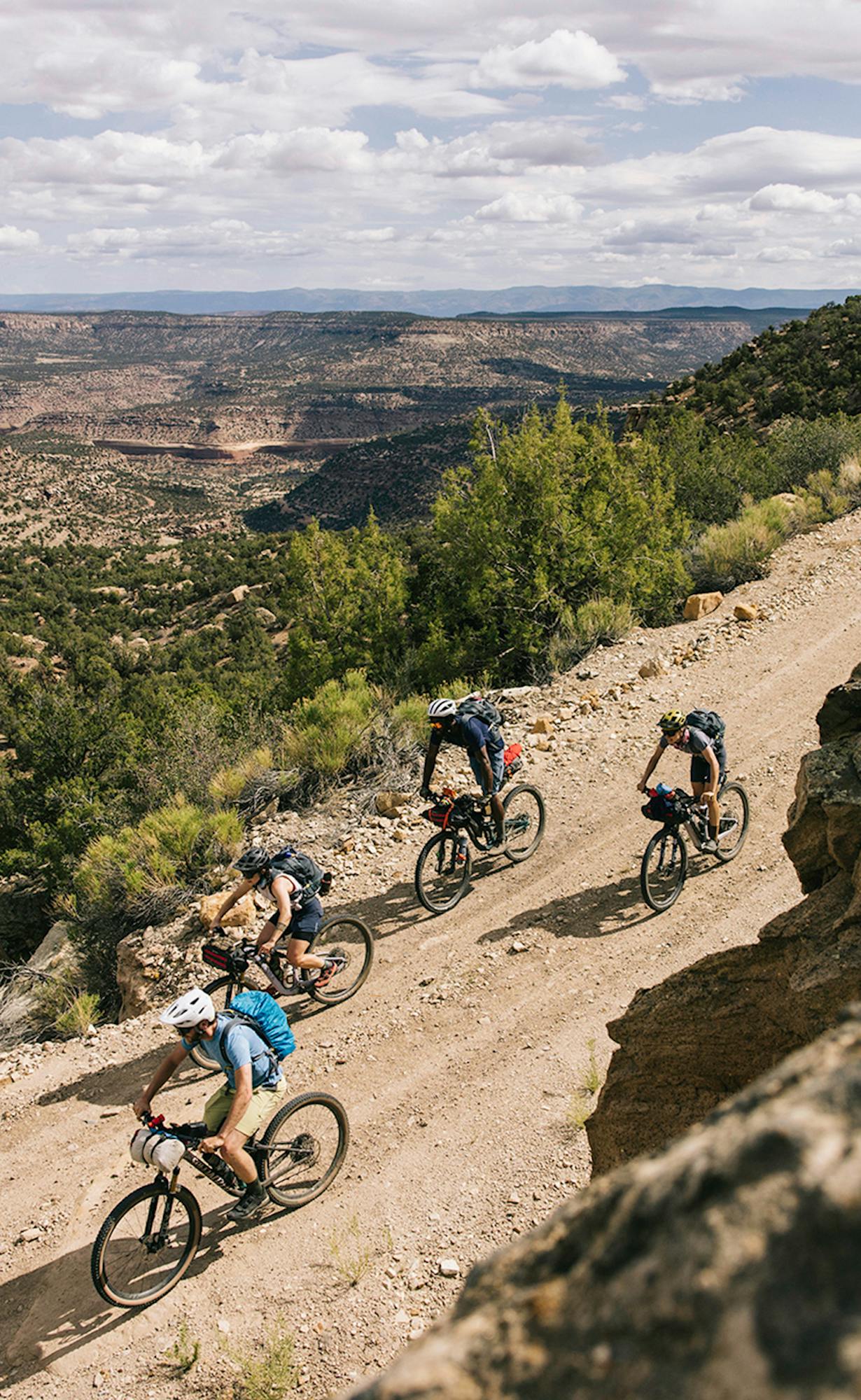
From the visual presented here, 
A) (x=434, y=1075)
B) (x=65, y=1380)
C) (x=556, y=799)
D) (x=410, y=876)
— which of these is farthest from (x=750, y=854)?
(x=65, y=1380)

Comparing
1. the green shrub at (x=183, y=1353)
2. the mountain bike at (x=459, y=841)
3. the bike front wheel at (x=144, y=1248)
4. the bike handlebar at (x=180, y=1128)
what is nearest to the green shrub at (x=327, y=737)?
the mountain bike at (x=459, y=841)

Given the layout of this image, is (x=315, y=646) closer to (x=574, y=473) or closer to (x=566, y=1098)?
(x=574, y=473)

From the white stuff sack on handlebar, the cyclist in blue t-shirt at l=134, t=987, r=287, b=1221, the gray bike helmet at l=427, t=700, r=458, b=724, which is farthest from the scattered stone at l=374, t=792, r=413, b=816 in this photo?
the white stuff sack on handlebar

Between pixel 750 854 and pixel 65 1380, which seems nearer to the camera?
pixel 65 1380

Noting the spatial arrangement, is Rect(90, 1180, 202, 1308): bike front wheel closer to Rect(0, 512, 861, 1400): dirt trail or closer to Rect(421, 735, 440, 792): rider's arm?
Rect(0, 512, 861, 1400): dirt trail

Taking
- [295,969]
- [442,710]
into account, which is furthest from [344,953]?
[442,710]

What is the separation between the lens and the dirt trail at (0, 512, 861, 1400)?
5129 millimetres

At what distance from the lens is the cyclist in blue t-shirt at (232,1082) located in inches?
207

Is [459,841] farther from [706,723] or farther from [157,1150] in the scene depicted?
[157,1150]

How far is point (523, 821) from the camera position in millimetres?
9672

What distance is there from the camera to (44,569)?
67688mm

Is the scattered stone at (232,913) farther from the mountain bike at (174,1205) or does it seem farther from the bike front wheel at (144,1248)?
the bike front wheel at (144,1248)

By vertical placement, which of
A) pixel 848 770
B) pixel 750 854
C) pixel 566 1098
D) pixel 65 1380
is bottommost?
pixel 65 1380

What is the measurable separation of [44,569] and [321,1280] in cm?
7018
